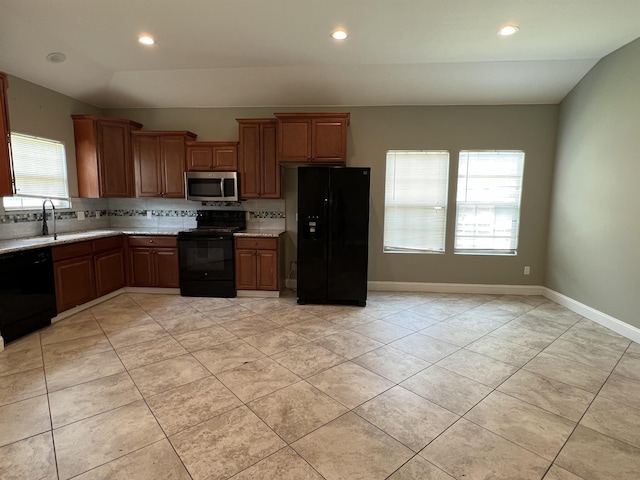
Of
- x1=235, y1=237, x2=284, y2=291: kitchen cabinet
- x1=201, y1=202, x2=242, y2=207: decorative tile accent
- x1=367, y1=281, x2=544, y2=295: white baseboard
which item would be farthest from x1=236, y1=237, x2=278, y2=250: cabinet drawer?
x1=367, y1=281, x2=544, y2=295: white baseboard

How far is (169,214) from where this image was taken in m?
4.96

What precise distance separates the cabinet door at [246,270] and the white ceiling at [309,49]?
2.20 metres

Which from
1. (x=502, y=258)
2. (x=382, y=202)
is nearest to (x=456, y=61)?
(x=382, y=202)

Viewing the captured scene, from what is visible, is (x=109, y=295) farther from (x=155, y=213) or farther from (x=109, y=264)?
(x=155, y=213)

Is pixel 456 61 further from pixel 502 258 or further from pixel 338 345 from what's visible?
pixel 338 345

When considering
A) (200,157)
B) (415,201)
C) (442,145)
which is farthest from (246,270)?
(442,145)

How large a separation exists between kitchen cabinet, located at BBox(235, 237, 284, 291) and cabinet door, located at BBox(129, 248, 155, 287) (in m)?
1.25

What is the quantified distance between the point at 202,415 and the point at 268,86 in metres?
3.87

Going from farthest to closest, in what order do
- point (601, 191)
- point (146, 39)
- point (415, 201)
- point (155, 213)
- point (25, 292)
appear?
point (155, 213) < point (415, 201) < point (601, 191) < point (146, 39) < point (25, 292)

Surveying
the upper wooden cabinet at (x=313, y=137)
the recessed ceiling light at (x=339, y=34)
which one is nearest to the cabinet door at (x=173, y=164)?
the upper wooden cabinet at (x=313, y=137)

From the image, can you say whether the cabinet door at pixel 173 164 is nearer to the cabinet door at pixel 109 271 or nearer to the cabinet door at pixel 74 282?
the cabinet door at pixel 109 271

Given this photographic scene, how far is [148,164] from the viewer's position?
461cm

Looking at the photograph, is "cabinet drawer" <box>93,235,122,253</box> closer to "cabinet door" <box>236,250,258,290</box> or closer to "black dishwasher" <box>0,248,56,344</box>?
"black dishwasher" <box>0,248,56,344</box>

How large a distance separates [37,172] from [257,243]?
9.15 ft
